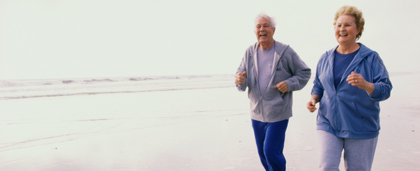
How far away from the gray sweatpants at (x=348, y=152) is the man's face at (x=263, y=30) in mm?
1290

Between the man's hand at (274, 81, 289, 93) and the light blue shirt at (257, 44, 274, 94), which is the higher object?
the light blue shirt at (257, 44, 274, 94)

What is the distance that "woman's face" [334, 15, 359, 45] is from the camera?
2.53m

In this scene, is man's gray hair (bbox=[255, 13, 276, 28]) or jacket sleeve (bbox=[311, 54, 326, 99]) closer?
jacket sleeve (bbox=[311, 54, 326, 99])

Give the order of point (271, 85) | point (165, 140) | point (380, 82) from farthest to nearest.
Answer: point (165, 140), point (271, 85), point (380, 82)

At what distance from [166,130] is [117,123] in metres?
1.50

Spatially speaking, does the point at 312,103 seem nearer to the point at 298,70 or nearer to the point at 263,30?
the point at 298,70

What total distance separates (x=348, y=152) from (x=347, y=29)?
36.6 inches

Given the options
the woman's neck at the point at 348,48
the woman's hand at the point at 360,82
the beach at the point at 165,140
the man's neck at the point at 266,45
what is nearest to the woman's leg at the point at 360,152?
the woman's hand at the point at 360,82

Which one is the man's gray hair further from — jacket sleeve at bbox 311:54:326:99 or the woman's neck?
the woman's neck

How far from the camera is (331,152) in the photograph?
2572 millimetres

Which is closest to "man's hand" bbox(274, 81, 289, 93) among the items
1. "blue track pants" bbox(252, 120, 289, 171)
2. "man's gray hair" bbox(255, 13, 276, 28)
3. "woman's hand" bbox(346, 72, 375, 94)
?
"blue track pants" bbox(252, 120, 289, 171)

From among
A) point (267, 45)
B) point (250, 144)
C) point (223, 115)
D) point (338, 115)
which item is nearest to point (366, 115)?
point (338, 115)

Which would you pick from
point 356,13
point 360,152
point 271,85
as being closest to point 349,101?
point 360,152

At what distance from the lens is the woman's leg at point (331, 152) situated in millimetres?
2559
